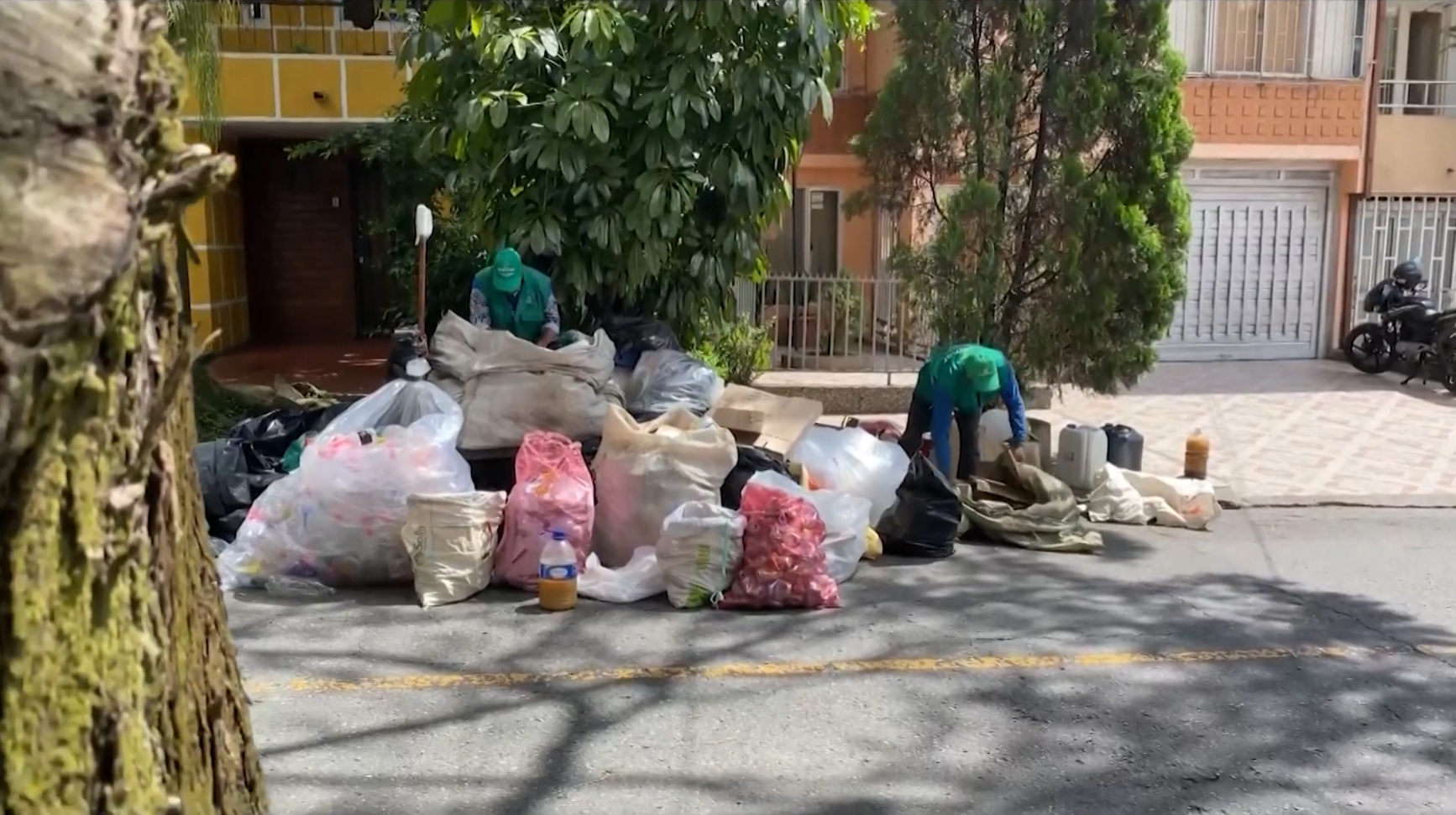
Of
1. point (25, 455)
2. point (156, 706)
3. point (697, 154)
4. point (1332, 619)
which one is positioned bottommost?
point (1332, 619)

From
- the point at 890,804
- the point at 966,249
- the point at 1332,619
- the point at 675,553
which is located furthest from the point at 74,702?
the point at 966,249

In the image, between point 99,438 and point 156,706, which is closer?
point 99,438

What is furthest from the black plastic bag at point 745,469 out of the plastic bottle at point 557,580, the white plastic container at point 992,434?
the white plastic container at point 992,434

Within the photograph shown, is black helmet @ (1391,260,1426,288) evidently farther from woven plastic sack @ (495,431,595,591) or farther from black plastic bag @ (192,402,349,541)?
black plastic bag @ (192,402,349,541)

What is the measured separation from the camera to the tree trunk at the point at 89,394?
1.53m

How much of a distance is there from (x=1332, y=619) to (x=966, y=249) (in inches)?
160

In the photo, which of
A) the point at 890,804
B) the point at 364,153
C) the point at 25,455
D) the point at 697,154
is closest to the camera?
the point at 25,455

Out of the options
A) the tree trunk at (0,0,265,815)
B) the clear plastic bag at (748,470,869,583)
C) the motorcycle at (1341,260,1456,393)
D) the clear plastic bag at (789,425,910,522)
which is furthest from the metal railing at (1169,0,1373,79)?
the tree trunk at (0,0,265,815)

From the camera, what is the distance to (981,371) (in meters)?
7.21

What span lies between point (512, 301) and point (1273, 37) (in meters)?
10.9

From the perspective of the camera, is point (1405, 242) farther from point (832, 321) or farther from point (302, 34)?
point (302, 34)

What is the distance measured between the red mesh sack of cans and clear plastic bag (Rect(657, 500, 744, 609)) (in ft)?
0.17

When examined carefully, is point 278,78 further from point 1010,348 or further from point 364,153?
point 1010,348

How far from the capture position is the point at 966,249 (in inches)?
352
